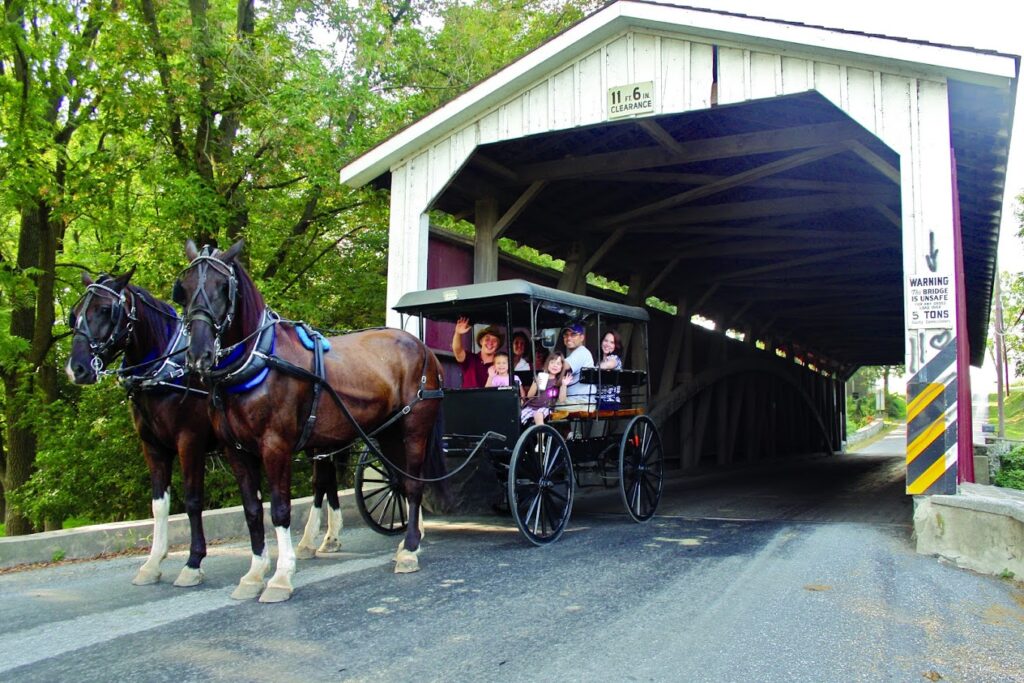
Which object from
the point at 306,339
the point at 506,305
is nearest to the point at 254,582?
the point at 306,339

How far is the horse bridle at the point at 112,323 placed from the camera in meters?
5.03

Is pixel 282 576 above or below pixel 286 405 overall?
below

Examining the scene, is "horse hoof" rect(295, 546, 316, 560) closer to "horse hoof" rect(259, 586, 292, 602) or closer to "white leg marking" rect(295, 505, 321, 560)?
"white leg marking" rect(295, 505, 321, 560)

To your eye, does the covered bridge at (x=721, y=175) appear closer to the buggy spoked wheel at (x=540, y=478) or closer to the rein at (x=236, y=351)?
the buggy spoked wheel at (x=540, y=478)

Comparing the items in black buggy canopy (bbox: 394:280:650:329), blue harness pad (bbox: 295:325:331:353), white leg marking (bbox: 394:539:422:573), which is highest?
black buggy canopy (bbox: 394:280:650:329)

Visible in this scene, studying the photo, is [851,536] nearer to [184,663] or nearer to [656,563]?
[656,563]

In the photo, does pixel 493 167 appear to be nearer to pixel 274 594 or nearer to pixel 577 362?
pixel 577 362

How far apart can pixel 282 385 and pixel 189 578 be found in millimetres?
1525

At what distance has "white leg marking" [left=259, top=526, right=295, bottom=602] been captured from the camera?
473cm

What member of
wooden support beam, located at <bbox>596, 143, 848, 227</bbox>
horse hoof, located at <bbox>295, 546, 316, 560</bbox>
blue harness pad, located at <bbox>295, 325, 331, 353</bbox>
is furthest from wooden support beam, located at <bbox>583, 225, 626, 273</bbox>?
blue harness pad, located at <bbox>295, 325, 331, 353</bbox>

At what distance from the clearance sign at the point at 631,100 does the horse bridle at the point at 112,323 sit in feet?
17.2

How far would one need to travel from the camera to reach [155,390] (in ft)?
17.4

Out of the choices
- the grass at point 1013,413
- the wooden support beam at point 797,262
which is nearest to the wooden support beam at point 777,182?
the wooden support beam at point 797,262

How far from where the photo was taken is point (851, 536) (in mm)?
7012
